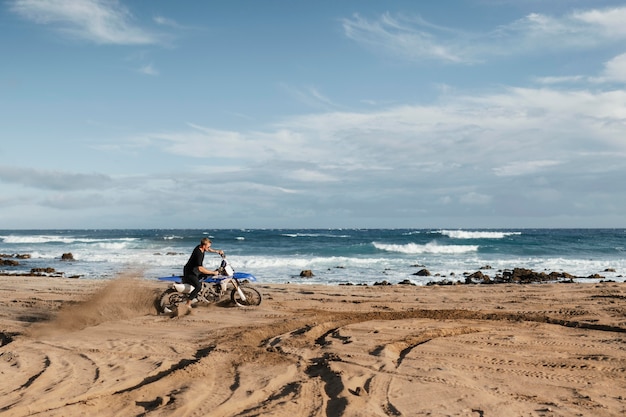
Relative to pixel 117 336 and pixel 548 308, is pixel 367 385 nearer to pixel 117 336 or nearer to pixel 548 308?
pixel 117 336

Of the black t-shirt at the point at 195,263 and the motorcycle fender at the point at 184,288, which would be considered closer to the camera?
the black t-shirt at the point at 195,263

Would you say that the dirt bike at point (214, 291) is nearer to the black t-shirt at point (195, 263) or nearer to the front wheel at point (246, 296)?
the front wheel at point (246, 296)

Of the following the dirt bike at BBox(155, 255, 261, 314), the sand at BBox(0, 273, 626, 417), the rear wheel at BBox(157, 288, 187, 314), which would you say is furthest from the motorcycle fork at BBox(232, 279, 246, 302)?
the rear wheel at BBox(157, 288, 187, 314)

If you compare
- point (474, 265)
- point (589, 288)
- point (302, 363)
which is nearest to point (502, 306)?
point (589, 288)

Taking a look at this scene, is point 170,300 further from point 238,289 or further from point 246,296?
point 246,296

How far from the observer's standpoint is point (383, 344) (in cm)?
735

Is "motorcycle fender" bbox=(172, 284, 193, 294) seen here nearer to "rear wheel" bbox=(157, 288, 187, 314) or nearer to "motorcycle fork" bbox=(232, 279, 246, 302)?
"rear wheel" bbox=(157, 288, 187, 314)

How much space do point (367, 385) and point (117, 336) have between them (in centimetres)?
448

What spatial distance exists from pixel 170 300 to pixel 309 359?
469cm

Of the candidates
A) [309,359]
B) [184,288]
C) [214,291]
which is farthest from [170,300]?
[309,359]

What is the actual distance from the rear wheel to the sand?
28cm

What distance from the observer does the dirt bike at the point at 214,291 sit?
10273 millimetres

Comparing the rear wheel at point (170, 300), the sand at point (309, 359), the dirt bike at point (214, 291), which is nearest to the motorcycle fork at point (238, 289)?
the dirt bike at point (214, 291)

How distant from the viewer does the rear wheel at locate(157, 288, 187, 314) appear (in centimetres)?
1016
